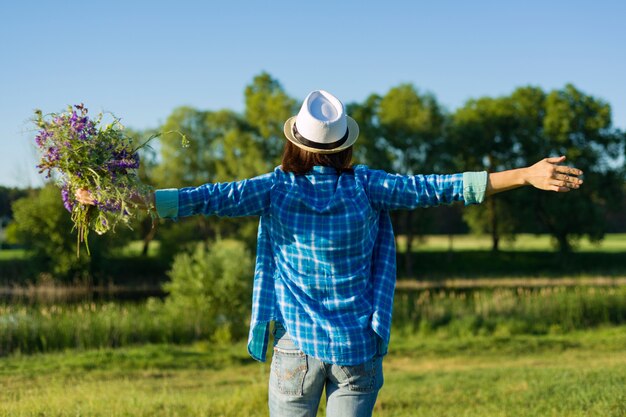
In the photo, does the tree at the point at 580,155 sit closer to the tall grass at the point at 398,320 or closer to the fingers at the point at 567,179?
the tall grass at the point at 398,320

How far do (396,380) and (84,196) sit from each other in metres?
7.17

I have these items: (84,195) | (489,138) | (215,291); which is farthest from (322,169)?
(489,138)

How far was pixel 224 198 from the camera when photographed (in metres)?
2.84

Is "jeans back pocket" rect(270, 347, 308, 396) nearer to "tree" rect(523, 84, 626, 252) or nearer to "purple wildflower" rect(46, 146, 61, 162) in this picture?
"purple wildflower" rect(46, 146, 61, 162)

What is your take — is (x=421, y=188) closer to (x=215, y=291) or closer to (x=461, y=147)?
(x=215, y=291)

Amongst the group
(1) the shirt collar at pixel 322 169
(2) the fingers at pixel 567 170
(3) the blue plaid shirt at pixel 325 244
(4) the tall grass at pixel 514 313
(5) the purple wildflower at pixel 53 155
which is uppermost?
(5) the purple wildflower at pixel 53 155

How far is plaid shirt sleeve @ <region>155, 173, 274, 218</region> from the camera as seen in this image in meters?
2.84

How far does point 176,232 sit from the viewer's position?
35750 millimetres

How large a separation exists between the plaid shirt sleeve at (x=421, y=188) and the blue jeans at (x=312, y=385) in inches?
26.5

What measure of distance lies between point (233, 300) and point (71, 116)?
47.2ft

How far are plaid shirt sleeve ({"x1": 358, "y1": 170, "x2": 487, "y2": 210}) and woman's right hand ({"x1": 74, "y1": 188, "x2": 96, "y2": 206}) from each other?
4.33 feet

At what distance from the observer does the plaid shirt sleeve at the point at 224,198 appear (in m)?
2.84

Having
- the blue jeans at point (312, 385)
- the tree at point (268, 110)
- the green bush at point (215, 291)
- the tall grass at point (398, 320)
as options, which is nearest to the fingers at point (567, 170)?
the blue jeans at point (312, 385)

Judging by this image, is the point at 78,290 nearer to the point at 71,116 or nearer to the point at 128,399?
the point at 128,399
